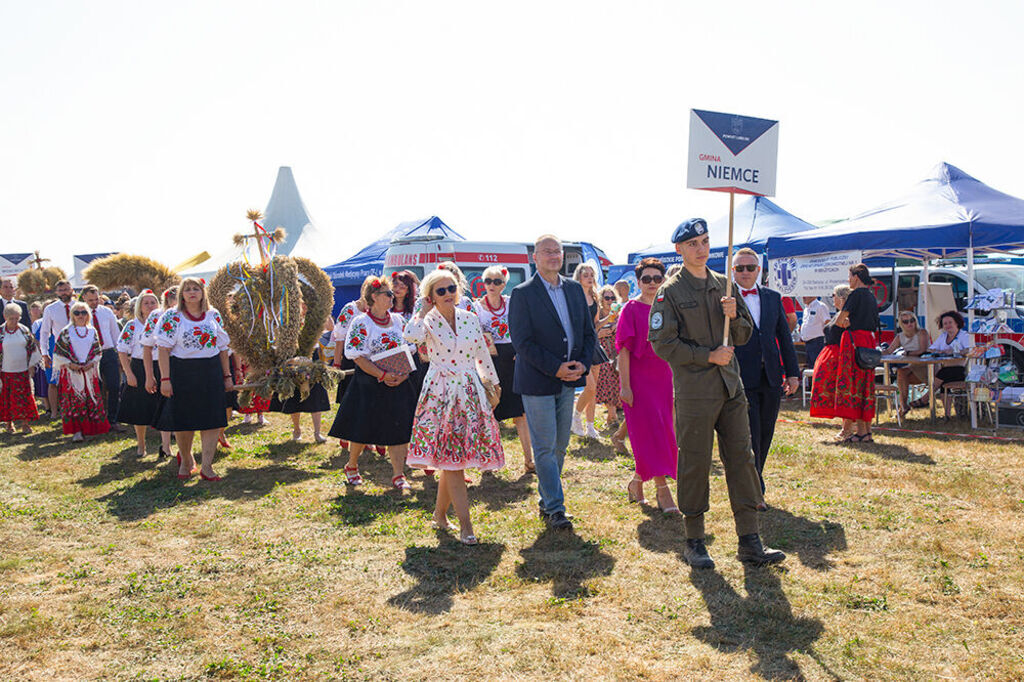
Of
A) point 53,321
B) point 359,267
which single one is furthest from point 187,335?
point 359,267

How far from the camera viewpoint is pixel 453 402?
525cm

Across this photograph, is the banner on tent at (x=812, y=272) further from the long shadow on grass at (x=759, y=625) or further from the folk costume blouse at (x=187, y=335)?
the long shadow on grass at (x=759, y=625)

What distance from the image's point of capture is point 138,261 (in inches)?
568

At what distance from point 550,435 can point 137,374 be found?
603 centimetres

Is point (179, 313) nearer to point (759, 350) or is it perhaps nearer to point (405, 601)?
point (405, 601)

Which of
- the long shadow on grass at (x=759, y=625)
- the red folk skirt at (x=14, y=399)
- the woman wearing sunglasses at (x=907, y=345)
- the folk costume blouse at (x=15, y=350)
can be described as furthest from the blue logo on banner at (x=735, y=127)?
the red folk skirt at (x=14, y=399)

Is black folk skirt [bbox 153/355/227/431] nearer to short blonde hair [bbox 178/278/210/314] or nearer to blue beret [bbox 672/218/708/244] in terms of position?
short blonde hair [bbox 178/278/210/314]

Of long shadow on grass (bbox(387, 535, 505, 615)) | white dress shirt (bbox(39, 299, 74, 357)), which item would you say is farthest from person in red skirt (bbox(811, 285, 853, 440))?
white dress shirt (bbox(39, 299, 74, 357))

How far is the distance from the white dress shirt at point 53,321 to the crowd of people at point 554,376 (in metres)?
1.73

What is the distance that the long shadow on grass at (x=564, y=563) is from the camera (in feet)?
14.7

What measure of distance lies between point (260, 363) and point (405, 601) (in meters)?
4.93

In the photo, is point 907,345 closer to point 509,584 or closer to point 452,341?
point 452,341

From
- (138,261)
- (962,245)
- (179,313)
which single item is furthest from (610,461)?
(138,261)

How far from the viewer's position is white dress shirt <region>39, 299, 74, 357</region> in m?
10.6
